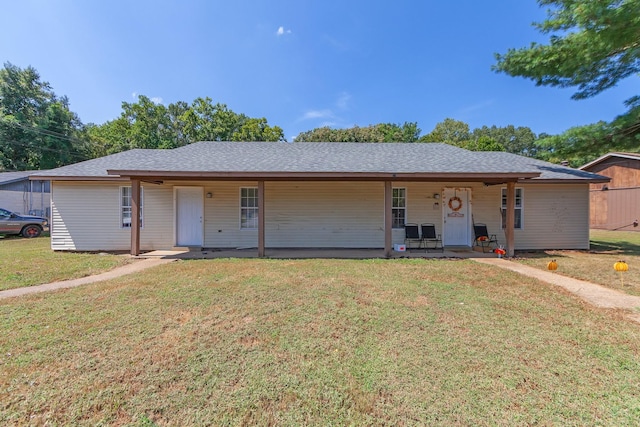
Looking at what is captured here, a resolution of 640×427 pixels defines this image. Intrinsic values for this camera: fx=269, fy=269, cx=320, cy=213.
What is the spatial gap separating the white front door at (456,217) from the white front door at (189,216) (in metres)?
8.46

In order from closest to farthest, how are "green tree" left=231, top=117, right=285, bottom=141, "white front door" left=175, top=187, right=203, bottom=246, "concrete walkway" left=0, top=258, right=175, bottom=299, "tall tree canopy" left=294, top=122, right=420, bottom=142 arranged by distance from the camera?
"concrete walkway" left=0, top=258, right=175, bottom=299
"white front door" left=175, top=187, right=203, bottom=246
"green tree" left=231, top=117, right=285, bottom=141
"tall tree canopy" left=294, top=122, right=420, bottom=142

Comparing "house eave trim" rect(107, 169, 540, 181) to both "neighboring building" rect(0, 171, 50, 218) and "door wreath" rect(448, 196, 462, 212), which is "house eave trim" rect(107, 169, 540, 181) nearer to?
"door wreath" rect(448, 196, 462, 212)

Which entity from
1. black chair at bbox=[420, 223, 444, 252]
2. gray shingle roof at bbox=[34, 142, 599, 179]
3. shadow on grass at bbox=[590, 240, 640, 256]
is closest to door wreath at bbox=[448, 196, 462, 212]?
black chair at bbox=[420, 223, 444, 252]

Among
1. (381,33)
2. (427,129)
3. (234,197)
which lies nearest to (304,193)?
(234,197)

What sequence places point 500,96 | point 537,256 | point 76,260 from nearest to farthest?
point 76,260 < point 537,256 < point 500,96

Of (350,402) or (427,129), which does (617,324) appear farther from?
(427,129)

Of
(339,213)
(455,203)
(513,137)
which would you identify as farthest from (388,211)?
(513,137)

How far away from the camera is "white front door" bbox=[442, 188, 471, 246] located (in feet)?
30.8

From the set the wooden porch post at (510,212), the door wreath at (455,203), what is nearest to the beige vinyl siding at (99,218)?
the door wreath at (455,203)

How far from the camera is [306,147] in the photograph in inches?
448

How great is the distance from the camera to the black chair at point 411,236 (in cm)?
897

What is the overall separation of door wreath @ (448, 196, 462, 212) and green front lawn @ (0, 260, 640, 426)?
487 centimetres

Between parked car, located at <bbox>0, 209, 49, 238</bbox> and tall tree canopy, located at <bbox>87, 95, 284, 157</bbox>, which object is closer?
parked car, located at <bbox>0, 209, 49, 238</bbox>

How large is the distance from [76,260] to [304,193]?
669cm
